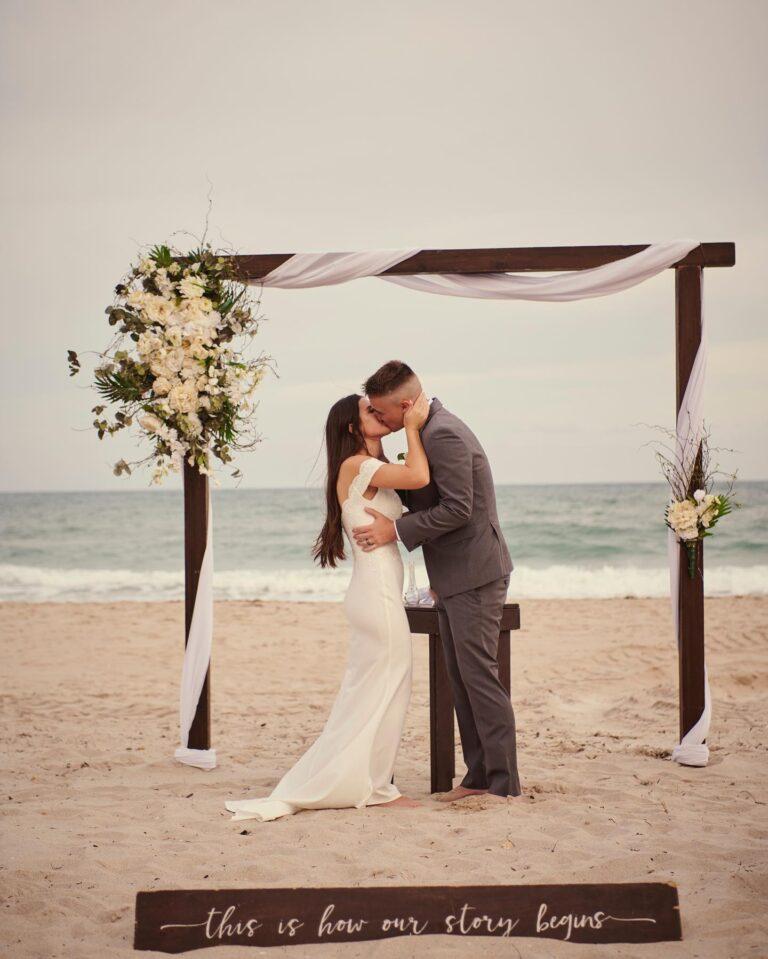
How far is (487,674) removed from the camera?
464 centimetres

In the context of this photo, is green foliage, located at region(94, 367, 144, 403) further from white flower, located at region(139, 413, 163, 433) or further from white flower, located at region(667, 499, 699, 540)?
white flower, located at region(667, 499, 699, 540)

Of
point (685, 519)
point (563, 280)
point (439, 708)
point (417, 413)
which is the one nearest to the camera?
point (417, 413)

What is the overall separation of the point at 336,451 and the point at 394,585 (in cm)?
73

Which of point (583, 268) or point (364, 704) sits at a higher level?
point (583, 268)

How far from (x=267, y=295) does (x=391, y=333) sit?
353cm

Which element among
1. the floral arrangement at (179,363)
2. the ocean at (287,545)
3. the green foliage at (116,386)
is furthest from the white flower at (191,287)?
the ocean at (287,545)

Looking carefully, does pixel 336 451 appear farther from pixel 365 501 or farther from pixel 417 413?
pixel 417 413

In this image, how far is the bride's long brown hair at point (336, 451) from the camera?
471 centimetres

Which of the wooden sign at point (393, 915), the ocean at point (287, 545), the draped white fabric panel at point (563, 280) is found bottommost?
the ocean at point (287, 545)

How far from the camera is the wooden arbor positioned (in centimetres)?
548

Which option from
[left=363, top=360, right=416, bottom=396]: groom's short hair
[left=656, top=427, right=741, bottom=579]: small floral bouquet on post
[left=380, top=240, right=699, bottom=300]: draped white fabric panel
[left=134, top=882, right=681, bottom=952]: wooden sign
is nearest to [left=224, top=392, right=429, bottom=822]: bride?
[left=363, top=360, right=416, bottom=396]: groom's short hair

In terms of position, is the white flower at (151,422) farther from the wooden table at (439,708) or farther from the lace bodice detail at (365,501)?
the wooden table at (439,708)

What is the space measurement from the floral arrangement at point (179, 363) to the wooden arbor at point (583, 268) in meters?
0.28

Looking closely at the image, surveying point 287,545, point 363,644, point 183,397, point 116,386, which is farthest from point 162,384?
point 287,545
